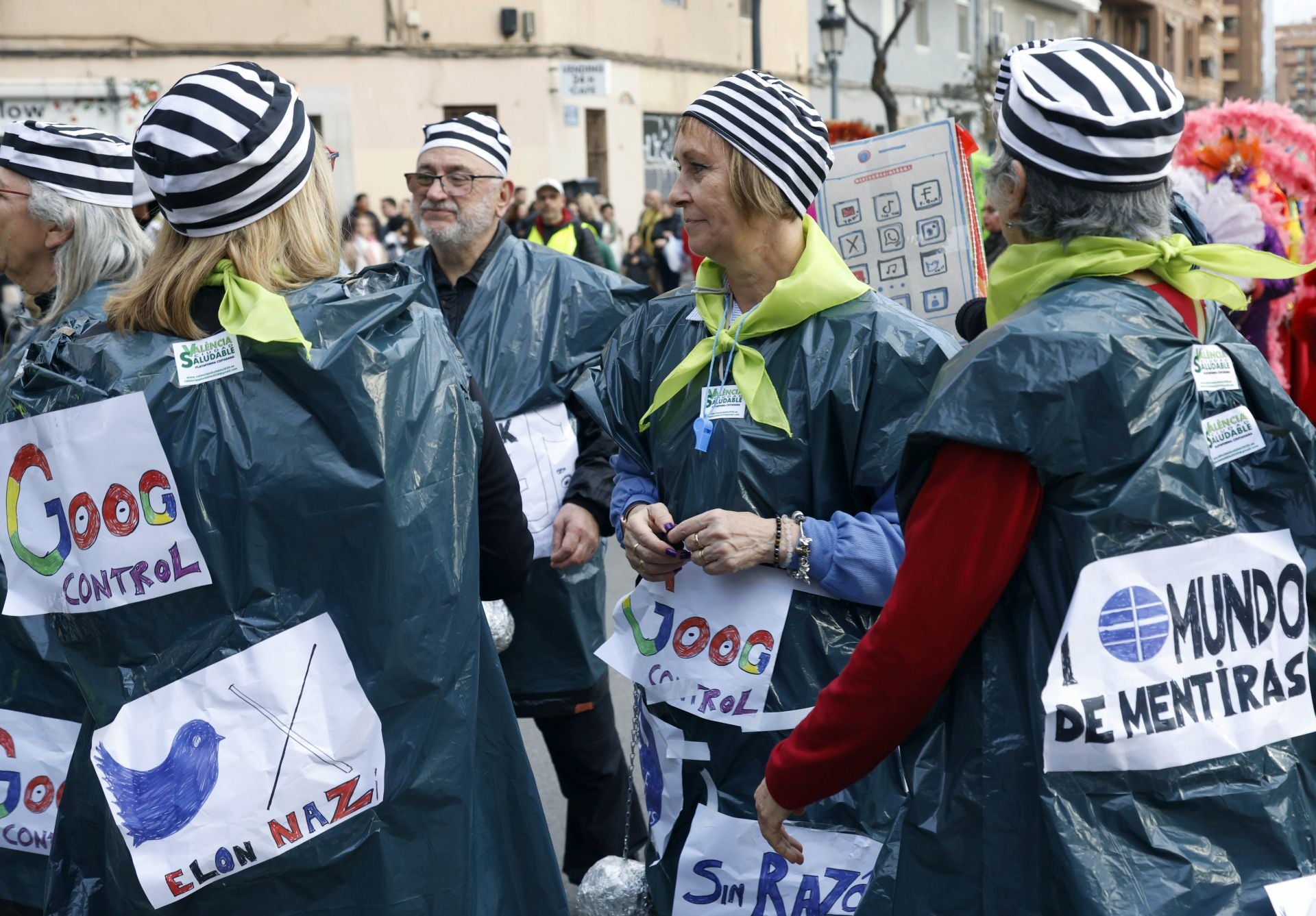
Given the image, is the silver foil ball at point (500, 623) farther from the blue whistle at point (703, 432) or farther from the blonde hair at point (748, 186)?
the blonde hair at point (748, 186)

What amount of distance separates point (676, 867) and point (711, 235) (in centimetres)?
118

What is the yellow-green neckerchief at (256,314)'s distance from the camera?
2209mm

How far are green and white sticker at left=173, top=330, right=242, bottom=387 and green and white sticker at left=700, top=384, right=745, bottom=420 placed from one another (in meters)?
0.84

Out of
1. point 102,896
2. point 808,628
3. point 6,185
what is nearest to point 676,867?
point 808,628

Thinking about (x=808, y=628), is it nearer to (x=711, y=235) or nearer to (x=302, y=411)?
(x=711, y=235)

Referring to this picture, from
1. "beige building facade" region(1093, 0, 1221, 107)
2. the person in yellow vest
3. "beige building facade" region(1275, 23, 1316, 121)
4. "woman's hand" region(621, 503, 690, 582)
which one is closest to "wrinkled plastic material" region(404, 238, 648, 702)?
"woman's hand" region(621, 503, 690, 582)

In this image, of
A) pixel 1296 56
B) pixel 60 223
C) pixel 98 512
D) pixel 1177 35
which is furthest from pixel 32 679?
pixel 1296 56

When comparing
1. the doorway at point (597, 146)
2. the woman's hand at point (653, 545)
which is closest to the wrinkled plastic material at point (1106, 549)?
the woman's hand at point (653, 545)

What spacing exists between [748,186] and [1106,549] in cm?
117

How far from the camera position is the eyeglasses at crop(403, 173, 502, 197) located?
4.11 metres

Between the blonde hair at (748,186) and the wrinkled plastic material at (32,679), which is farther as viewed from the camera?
the wrinkled plastic material at (32,679)

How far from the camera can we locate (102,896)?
7.88 feet

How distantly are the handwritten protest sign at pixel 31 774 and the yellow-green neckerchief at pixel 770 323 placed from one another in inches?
55.3

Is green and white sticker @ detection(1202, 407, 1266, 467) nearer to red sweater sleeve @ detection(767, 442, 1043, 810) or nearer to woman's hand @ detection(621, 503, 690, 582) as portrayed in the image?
red sweater sleeve @ detection(767, 442, 1043, 810)
